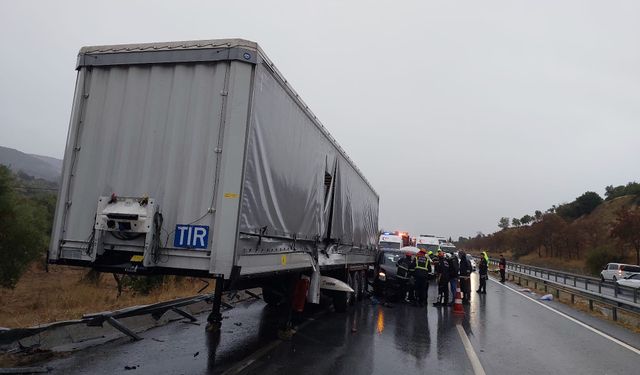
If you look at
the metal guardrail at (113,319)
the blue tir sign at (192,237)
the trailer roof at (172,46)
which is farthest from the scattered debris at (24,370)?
the trailer roof at (172,46)

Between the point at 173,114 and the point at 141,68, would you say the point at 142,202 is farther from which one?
the point at 141,68

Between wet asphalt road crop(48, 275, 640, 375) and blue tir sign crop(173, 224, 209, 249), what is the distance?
1.76 metres

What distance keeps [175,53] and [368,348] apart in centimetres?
548

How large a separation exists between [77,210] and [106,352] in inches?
86.4

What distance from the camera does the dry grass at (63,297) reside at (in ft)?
28.6

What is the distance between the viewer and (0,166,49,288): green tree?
58.0ft

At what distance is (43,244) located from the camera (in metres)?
20.2

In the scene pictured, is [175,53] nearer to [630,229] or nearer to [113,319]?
[113,319]

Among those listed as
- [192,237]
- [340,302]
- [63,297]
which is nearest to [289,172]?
[192,237]

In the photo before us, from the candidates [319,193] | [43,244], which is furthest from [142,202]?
[43,244]

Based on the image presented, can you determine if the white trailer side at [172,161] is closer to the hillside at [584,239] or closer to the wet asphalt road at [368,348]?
the wet asphalt road at [368,348]

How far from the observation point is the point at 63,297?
13453mm

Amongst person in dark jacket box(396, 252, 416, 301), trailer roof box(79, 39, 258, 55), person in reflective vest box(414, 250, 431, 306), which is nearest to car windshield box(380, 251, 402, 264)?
person in dark jacket box(396, 252, 416, 301)

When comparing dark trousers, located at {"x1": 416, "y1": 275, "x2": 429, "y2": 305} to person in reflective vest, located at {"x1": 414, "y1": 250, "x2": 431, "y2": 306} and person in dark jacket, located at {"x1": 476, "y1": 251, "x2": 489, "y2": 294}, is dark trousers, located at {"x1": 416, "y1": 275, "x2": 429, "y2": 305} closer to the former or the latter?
person in reflective vest, located at {"x1": 414, "y1": 250, "x2": 431, "y2": 306}
